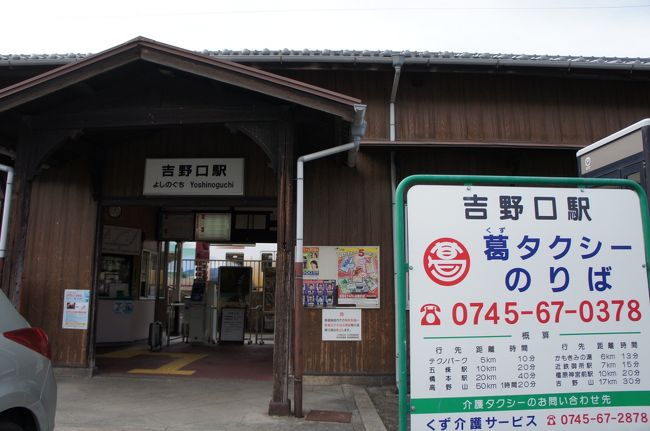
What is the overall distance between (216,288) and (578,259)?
1113 centimetres

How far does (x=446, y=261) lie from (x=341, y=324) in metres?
5.09

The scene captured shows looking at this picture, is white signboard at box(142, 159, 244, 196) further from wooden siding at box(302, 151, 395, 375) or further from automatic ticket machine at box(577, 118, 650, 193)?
automatic ticket machine at box(577, 118, 650, 193)

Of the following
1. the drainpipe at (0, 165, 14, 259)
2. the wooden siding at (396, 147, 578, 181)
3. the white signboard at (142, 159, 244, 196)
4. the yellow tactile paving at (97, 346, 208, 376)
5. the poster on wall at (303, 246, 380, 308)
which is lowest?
the yellow tactile paving at (97, 346, 208, 376)

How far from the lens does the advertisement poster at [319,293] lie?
8.06 meters

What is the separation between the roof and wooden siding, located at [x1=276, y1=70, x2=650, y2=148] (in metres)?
0.35

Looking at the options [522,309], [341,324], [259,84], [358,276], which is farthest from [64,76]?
[522,309]

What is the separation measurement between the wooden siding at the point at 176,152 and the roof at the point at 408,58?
4.52 feet

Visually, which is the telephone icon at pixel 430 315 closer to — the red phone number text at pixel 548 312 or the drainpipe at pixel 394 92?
the red phone number text at pixel 548 312

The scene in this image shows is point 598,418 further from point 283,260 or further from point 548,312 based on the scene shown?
point 283,260

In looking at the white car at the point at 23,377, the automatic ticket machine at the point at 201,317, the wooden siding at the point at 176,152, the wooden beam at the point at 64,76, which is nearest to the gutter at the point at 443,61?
the wooden siding at the point at 176,152

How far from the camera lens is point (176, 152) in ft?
27.8

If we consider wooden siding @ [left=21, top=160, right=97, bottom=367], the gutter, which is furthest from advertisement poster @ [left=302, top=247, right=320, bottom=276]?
wooden siding @ [left=21, top=160, right=97, bottom=367]

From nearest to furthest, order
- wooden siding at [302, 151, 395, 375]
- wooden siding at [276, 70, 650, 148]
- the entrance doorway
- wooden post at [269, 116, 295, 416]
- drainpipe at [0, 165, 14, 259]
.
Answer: wooden post at [269, 116, 295, 416] → drainpipe at [0, 165, 14, 259] → wooden siding at [302, 151, 395, 375] → wooden siding at [276, 70, 650, 148] → the entrance doorway

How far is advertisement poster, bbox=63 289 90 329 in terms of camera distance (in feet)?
27.1
